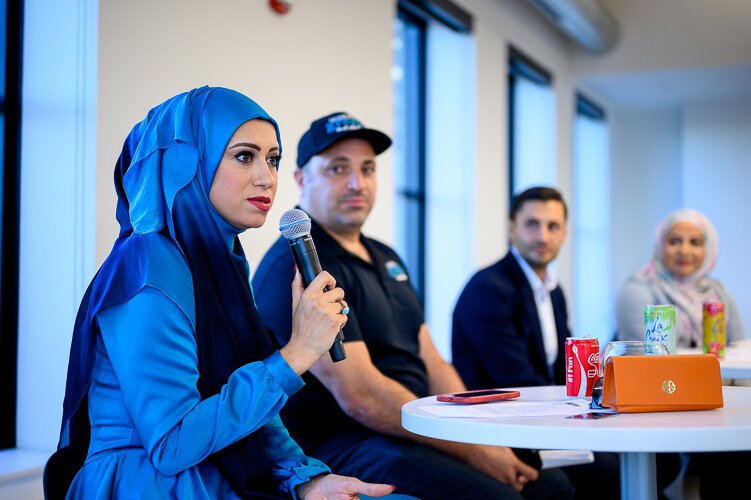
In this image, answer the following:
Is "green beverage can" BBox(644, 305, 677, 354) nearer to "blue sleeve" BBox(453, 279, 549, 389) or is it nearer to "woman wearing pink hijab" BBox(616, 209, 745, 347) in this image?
"blue sleeve" BBox(453, 279, 549, 389)

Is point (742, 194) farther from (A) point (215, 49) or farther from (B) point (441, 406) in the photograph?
(B) point (441, 406)

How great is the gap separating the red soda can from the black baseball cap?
44.1 inches

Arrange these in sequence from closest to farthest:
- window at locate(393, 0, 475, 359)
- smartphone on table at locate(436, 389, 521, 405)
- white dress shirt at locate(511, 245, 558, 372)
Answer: smartphone on table at locate(436, 389, 521, 405) < white dress shirt at locate(511, 245, 558, 372) < window at locate(393, 0, 475, 359)

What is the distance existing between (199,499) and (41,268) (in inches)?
59.4

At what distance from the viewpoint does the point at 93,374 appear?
70.6 inches

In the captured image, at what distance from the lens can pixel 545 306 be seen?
391cm

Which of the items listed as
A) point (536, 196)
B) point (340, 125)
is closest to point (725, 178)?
point (536, 196)

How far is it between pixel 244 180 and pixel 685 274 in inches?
131

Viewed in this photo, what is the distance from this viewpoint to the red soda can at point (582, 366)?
2.24 meters

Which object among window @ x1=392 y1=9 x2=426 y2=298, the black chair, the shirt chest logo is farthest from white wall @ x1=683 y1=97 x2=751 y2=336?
the black chair

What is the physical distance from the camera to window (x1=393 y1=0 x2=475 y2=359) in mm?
5934

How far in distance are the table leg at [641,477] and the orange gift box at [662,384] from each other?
0.56ft

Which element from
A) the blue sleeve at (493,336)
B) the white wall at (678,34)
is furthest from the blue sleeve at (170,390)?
the white wall at (678,34)

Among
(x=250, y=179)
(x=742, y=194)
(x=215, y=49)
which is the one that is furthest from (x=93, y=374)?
(x=742, y=194)
